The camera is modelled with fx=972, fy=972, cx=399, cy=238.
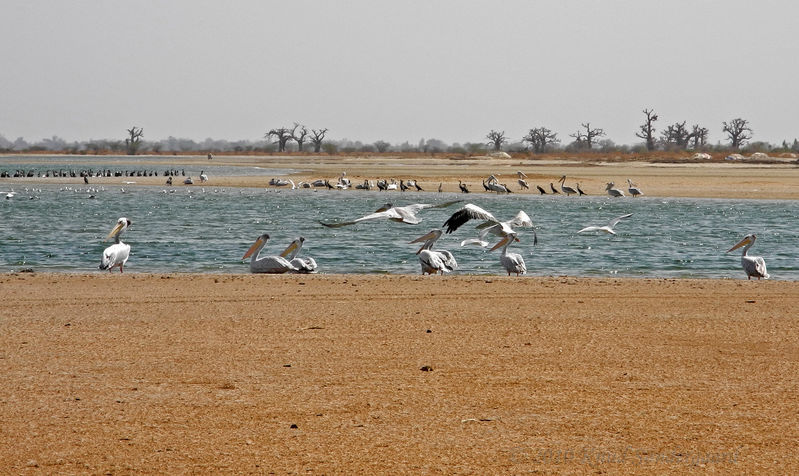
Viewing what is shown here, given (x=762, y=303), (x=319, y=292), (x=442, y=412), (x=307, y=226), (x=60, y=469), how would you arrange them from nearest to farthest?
(x=60, y=469)
(x=442, y=412)
(x=762, y=303)
(x=319, y=292)
(x=307, y=226)

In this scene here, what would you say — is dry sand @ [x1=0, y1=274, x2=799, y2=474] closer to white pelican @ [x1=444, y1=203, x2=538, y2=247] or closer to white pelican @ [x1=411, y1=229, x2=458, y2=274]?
white pelican @ [x1=444, y1=203, x2=538, y2=247]

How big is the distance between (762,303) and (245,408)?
665 centimetres

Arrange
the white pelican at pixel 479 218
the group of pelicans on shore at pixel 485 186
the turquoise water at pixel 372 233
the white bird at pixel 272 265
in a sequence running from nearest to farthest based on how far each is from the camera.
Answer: the white pelican at pixel 479 218
the white bird at pixel 272 265
the turquoise water at pixel 372 233
the group of pelicans on shore at pixel 485 186

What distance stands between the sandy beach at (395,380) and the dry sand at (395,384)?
0.02 m

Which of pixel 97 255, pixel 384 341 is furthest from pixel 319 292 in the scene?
pixel 97 255

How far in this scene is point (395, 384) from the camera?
629 cm

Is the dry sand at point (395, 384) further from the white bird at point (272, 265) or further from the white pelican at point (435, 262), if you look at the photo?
the white pelican at point (435, 262)

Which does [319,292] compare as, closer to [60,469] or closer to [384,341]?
[384,341]

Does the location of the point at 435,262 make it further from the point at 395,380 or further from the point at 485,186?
the point at 485,186

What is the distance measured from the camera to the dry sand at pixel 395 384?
479 cm

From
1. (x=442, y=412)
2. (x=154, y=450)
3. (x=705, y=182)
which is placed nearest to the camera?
(x=154, y=450)

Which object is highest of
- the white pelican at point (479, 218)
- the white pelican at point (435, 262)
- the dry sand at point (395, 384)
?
the white pelican at point (479, 218)

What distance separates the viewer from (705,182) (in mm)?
43875

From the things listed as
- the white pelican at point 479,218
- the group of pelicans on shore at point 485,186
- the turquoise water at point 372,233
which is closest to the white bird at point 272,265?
the turquoise water at point 372,233
